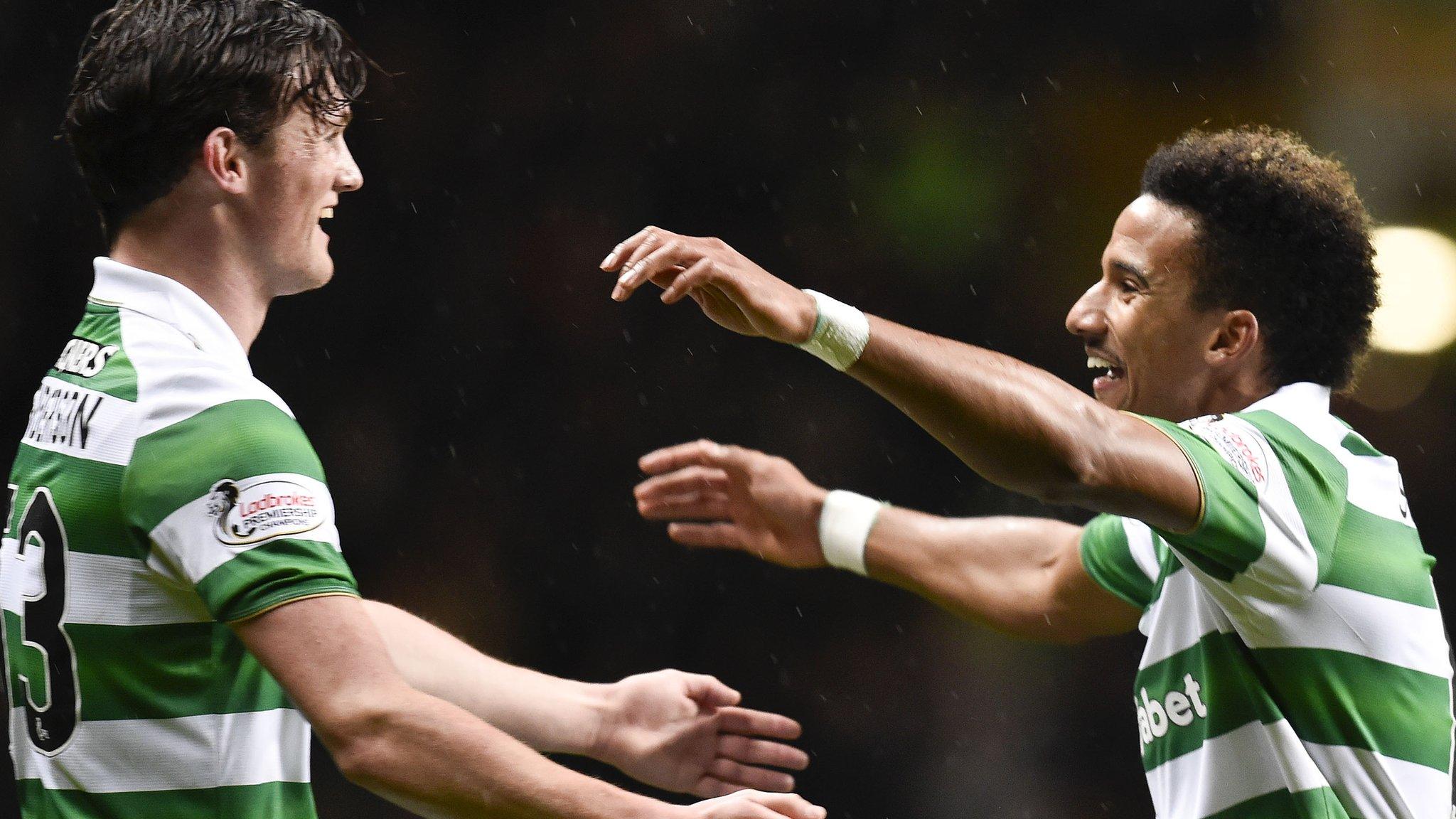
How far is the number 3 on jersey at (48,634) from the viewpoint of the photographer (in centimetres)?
155

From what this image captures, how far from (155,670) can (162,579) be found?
0.35ft

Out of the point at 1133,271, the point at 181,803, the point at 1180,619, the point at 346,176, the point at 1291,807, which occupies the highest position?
the point at 1133,271

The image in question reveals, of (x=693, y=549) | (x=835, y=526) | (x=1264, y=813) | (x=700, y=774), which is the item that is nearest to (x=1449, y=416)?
(x=693, y=549)

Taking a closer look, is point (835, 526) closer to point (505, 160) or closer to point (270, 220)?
point (270, 220)

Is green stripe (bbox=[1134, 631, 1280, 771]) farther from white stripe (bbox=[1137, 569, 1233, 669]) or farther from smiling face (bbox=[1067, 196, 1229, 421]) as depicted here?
smiling face (bbox=[1067, 196, 1229, 421])

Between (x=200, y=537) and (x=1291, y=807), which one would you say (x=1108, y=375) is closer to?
(x=1291, y=807)

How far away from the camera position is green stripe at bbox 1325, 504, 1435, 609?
2.01 m

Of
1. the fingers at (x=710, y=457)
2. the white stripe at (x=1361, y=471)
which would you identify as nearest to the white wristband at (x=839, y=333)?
the white stripe at (x=1361, y=471)

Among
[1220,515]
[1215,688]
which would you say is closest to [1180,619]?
[1215,688]

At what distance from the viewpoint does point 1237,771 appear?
2.11 metres

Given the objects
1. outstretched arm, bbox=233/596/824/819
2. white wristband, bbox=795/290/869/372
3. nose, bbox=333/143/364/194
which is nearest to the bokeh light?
white wristband, bbox=795/290/869/372

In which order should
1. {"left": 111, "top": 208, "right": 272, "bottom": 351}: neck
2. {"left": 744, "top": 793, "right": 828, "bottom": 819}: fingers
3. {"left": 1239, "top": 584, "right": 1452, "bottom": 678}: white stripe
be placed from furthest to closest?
1. {"left": 1239, "top": 584, "right": 1452, "bottom": 678}: white stripe
2. {"left": 111, "top": 208, "right": 272, "bottom": 351}: neck
3. {"left": 744, "top": 793, "right": 828, "bottom": 819}: fingers

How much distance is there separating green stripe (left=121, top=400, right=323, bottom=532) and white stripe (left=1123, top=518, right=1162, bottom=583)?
4.95 feet

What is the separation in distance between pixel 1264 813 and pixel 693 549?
3288mm
